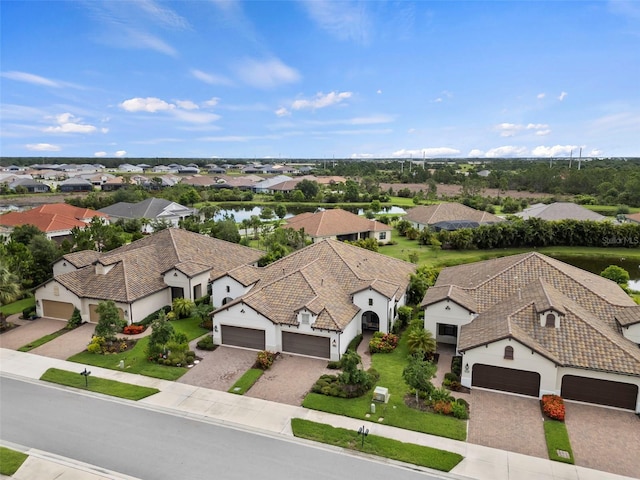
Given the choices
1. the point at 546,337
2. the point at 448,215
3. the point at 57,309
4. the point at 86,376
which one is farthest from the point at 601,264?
the point at 57,309

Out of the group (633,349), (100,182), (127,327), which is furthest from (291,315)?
(100,182)

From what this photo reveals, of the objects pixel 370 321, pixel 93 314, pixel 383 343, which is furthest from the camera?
pixel 93 314

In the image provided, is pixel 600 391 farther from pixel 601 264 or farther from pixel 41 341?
pixel 601 264

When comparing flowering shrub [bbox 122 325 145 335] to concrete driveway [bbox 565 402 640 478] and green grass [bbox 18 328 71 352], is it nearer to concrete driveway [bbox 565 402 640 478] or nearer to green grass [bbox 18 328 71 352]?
green grass [bbox 18 328 71 352]

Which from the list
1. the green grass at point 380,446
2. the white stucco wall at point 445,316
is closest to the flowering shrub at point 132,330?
the green grass at point 380,446

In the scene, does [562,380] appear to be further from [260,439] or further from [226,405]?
[226,405]

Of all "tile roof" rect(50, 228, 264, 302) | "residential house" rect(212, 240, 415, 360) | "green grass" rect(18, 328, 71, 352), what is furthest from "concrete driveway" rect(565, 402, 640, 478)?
"green grass" rect(18, 328, 71, 352)
